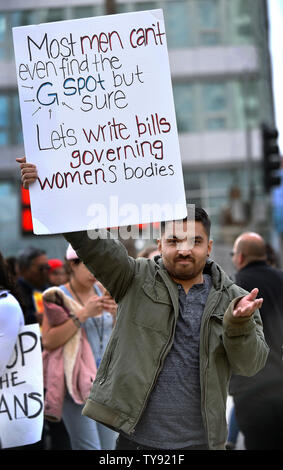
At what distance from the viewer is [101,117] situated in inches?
154

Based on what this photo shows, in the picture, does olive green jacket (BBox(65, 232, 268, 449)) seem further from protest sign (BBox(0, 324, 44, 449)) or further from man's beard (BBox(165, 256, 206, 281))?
protest sign (BBox(0, 324, 44, 449))

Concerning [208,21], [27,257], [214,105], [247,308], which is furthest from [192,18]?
[247,308]

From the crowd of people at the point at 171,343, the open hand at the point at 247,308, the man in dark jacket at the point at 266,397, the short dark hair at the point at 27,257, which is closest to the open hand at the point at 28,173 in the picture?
the crowd of people at the point at 171,343

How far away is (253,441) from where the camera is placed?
562 cm

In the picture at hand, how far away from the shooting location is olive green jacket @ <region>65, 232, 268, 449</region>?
3.64m

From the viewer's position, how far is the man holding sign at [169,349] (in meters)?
3.64

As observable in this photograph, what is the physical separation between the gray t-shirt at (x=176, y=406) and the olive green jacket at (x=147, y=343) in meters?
0.05

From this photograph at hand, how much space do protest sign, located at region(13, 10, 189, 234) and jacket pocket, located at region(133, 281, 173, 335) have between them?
0.33m

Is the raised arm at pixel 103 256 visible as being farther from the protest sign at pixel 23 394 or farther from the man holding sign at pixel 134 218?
the protest sign at pixel 23 394

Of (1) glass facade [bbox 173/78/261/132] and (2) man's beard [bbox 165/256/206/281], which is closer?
(2) man's beard [bbox 165/256/206/281]

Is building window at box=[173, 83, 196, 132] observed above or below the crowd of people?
above

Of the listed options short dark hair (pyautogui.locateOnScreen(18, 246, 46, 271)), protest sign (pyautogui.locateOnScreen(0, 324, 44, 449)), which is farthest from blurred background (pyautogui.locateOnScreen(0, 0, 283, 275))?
protest sign (pyautogui.locateOnScreen(0, 324, 44, 449))

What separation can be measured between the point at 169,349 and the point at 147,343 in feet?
0.33

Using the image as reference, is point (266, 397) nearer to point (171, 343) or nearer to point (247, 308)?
point (171, 343)
